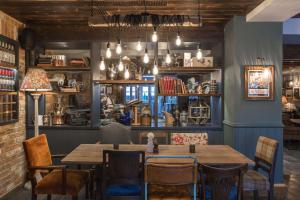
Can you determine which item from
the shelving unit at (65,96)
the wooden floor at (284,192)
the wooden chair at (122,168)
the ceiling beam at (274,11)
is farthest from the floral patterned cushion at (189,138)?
the wooden chair at (122,168)

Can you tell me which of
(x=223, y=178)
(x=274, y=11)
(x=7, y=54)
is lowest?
(x=223, y=178)

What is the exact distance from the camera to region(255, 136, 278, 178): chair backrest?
3281 millimetres

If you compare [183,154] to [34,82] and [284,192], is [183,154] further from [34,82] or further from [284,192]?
[34,82]

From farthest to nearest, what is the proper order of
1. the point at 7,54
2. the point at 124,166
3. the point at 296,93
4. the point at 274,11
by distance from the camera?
the point at 296,93 < the point at 7,54 < the point at 274,11 < the point at 124,166

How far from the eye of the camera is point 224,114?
16.7 ft

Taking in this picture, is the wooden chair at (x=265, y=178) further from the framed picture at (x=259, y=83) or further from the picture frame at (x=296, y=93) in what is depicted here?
the picture frame at (x=296, y=93)

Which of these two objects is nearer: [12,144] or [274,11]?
[274,11]

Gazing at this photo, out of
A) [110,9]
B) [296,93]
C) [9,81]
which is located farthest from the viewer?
[296,93]

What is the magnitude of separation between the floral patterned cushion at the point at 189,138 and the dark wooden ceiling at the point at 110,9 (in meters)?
1.77

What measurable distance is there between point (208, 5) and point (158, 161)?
2110mm

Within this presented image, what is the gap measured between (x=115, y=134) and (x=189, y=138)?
1.16 meters

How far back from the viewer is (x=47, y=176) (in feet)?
11.4

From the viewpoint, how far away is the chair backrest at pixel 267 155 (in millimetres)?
3281

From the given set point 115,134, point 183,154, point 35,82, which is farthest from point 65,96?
point 183,154
